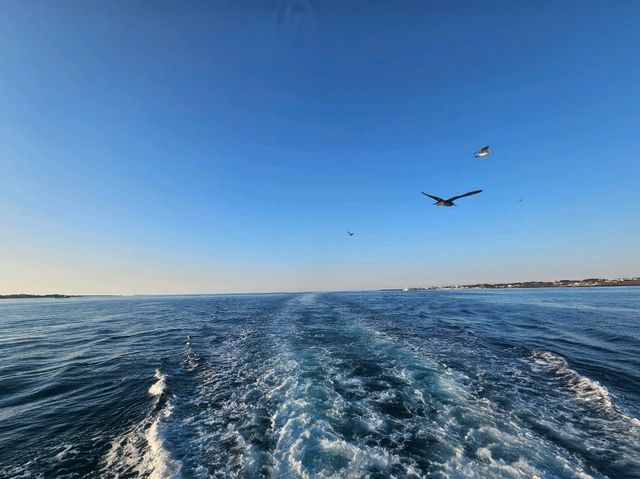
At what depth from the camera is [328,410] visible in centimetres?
938

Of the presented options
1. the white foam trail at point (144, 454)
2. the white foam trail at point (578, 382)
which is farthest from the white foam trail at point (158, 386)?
the white foam trail at point (578, 382)

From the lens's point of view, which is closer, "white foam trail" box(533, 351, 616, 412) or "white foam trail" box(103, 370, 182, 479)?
"white foam trail" box(103, 370, 182, 479)

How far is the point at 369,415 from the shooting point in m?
8.94

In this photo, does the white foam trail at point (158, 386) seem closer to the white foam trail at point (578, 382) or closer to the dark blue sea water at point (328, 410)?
the dark blue sea water at point (328, 410)

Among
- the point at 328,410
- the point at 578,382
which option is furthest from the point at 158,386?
the point at 578,382

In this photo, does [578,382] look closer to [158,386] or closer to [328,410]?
[328,410]

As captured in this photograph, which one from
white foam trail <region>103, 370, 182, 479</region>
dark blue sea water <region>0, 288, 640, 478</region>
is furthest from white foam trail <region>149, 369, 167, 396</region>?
white foam trail <region>103, 370, 182, 479</region>

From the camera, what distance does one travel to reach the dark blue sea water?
22.0 ft

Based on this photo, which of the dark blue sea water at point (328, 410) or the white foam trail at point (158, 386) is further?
the white foam trail at point (158, 386)

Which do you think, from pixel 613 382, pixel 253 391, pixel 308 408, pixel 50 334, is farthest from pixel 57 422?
pixel 50 334

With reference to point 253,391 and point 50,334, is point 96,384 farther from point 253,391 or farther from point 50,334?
point 50,334

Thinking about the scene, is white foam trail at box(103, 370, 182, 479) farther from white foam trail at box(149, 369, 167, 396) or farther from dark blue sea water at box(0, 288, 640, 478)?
white foam trail at box(149, 369, 167, 396)

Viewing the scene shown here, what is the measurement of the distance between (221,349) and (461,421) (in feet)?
46.9

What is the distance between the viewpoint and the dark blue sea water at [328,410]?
6.69m
